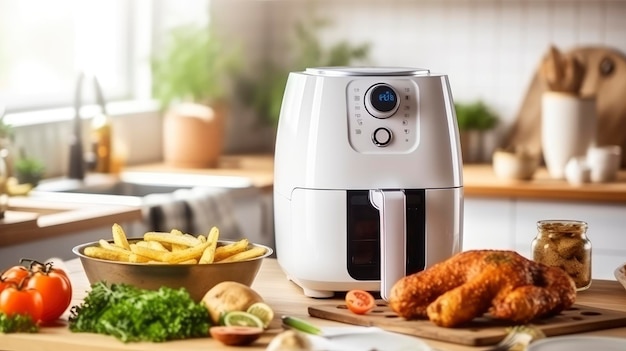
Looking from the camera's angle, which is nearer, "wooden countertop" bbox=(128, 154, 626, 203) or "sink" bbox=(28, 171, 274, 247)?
"sink" bbox=(28, 171, 274, 247)

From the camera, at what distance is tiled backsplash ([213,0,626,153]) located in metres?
4.33

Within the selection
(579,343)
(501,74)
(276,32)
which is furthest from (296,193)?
(276,32)

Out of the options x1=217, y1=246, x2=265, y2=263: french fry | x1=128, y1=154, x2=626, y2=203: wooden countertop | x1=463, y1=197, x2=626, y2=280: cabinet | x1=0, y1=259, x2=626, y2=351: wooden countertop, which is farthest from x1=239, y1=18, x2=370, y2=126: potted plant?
x1=217, y1=246, x2=265, y2=263: french fry

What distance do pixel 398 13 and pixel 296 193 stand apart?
9.10 feet

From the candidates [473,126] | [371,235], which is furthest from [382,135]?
[473,126]

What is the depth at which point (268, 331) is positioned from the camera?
1.62 m

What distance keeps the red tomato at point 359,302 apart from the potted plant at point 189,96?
2.41 metres

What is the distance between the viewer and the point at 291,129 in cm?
195

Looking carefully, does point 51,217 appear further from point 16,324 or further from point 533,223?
point 533,223

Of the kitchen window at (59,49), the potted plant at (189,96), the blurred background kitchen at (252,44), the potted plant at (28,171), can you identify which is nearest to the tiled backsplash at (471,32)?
the blurred background kitchen at (252,44)

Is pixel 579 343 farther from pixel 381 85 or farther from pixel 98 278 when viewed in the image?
pixel 98 278

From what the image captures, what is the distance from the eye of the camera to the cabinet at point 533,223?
365cm

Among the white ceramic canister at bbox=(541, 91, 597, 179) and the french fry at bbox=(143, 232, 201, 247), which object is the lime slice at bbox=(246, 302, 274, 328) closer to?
the french fry at bbox=(143, 232, 201, 247)

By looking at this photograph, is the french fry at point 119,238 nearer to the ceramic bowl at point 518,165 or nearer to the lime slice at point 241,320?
the lime slice at point 241,320
